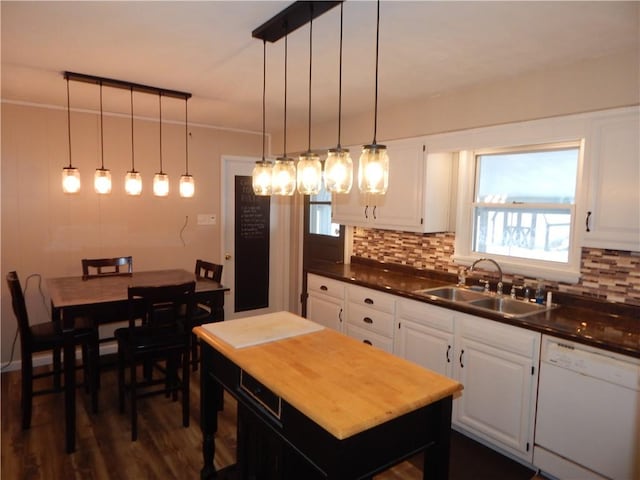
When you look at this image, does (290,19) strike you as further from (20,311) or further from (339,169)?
(20,311)

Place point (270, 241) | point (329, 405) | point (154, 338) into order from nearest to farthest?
point (329, 405), point (154, 338), point (270, 241)

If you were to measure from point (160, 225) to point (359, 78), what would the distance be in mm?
2691

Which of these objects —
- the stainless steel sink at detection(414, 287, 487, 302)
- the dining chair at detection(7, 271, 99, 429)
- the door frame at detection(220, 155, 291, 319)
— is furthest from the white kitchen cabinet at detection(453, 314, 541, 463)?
the door frame at detection(220, 155, 291, 319)

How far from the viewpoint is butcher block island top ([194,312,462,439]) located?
4.59 ft

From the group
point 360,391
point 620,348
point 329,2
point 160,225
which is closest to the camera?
point 360,391

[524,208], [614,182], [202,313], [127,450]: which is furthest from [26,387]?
[614,182]

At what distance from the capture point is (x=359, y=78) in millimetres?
2824

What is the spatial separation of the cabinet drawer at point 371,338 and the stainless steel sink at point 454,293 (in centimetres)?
51

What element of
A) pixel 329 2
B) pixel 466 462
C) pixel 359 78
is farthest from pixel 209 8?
pixel 466 462

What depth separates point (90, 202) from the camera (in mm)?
4012

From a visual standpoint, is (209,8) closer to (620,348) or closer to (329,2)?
(329,2)

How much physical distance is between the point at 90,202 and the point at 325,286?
2.40 m

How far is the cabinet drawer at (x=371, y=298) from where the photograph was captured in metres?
3.35

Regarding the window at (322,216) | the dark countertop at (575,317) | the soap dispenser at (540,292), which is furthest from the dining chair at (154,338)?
the soap dispenser at (540,292)
